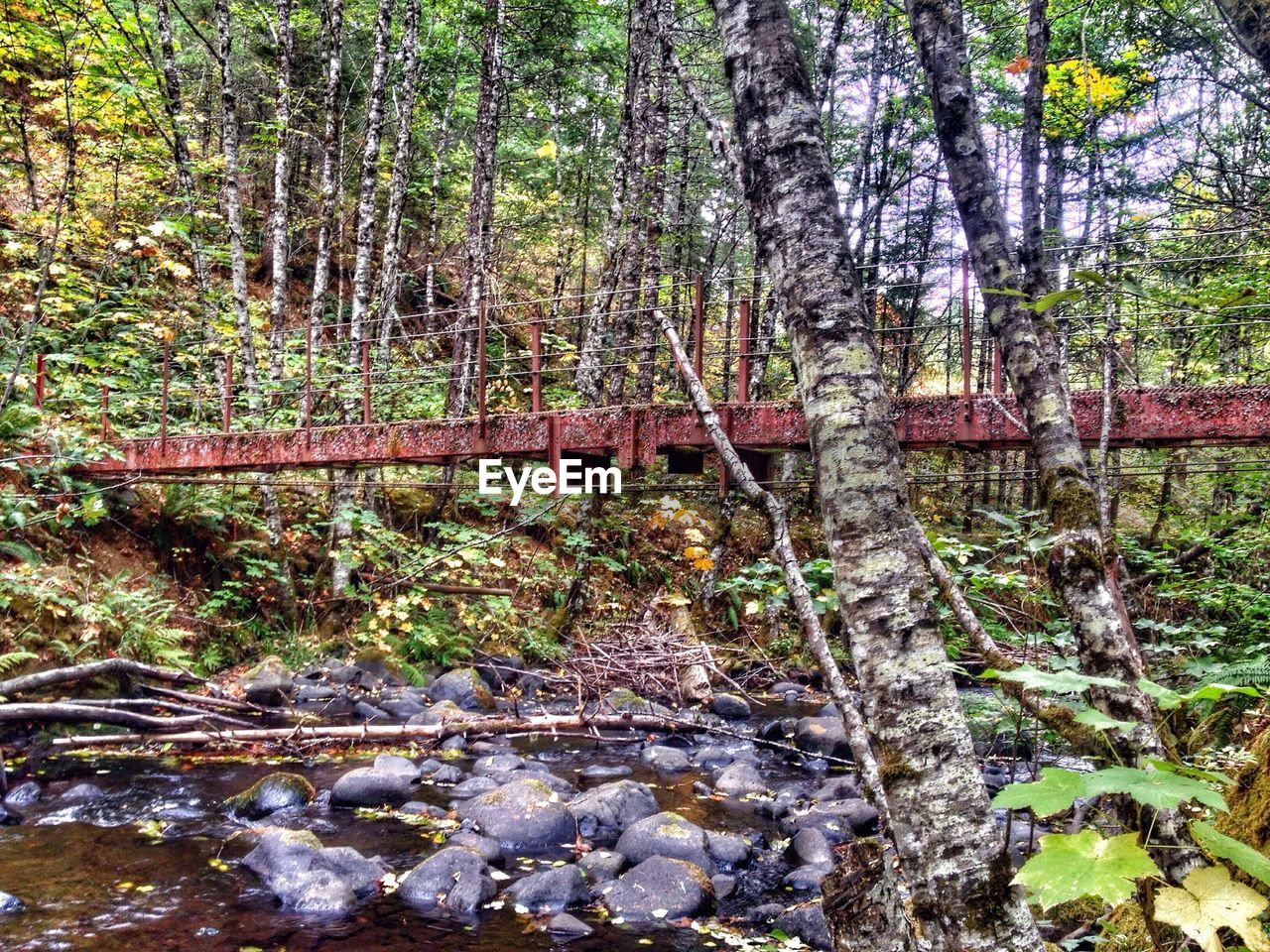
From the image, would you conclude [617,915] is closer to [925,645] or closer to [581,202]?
[925,645]

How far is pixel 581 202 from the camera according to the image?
1698 cm

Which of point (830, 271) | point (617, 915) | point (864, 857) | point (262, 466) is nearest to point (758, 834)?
point (617, 915)

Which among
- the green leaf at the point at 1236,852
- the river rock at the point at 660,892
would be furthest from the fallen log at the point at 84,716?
the green leaf at the point at 1236,852

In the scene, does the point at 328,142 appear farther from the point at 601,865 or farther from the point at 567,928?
the point at 567,928

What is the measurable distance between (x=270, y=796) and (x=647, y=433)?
3751 millimetres

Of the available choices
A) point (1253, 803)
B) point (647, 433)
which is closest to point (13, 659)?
point (647, 433)

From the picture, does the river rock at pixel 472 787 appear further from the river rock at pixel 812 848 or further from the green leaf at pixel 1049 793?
the green leaf at pixel 1049 793

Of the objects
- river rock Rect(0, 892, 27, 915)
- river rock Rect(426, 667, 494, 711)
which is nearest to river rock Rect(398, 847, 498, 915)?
river rock Rect(0, 892, 27, 915)

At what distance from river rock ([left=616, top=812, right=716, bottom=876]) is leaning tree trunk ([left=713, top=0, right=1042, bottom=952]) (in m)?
3.21

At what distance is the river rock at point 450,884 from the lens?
4.11 meters

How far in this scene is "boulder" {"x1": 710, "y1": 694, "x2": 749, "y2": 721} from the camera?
8.66 m

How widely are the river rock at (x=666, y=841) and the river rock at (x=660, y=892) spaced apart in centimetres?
18

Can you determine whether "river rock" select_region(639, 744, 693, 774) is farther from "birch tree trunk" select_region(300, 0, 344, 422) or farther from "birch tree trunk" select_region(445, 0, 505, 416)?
"birch tree trunk" select_region(300, 0, 344, 422)

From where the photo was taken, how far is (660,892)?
4.21 meters
